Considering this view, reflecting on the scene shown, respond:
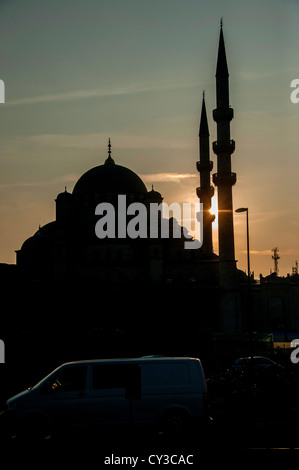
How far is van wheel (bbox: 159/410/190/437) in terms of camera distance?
12.1m

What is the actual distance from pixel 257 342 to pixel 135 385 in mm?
27340

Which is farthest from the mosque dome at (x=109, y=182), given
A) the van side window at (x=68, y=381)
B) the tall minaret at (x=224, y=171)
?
the van side window at (x=68, y=381)

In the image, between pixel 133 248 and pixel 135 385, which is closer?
pixel 135 385

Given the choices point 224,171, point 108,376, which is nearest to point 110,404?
point 108,376

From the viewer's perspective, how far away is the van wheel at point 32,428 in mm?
12047

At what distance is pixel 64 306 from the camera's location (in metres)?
49.1

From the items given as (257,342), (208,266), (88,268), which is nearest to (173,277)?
(208,266)

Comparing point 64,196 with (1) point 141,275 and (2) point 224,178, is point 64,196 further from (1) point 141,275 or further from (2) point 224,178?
(2) point 224,178

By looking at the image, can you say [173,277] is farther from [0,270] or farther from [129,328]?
[0,270]

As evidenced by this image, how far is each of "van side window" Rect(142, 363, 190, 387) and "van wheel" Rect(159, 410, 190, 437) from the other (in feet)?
1.93

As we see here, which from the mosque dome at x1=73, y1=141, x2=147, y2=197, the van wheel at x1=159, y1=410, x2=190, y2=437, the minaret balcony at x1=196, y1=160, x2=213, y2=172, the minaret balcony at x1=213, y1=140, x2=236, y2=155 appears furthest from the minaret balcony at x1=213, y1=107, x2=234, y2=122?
the van wheel at x1=159, y1=410, x2=190, y2=437

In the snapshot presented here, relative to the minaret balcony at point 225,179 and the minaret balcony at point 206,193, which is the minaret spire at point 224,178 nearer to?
the minaret balcony at point 225,179

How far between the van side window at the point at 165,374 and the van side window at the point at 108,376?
17.9 inches

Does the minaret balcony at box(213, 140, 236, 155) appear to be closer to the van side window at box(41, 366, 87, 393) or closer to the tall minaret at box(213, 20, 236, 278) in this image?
the tall minaret at box(213, 20, 236, 278)
